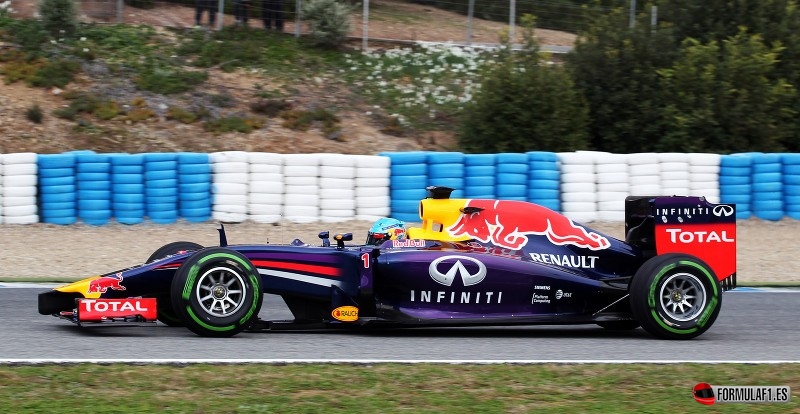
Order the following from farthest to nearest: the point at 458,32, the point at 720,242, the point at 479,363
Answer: the point at 458,32
the point at 720,242
the point at 479,363

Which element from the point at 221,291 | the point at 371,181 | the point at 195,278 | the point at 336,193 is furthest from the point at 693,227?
the point at 336,193

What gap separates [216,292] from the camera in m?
7.40

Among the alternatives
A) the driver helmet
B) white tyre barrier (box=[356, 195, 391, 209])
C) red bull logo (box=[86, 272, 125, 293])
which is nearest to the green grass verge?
red bull logo (box=[86, 272, 125, 293])

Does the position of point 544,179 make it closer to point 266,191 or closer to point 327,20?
point 266,191

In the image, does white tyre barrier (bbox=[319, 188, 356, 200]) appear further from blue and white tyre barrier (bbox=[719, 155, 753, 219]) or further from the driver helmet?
the driver helmet

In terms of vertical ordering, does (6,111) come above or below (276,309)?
above

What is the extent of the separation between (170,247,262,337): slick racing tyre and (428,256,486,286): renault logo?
134 centimetres

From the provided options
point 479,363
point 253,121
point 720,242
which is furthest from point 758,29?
point 479,363

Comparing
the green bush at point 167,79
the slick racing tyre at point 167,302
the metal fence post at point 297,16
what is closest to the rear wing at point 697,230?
the slick racing tyre at point 167,302

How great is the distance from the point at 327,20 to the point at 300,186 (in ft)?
25.7

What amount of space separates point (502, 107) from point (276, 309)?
32.2ft

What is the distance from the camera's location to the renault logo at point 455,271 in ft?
25.9

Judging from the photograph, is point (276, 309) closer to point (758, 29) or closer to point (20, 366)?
point (20, 366)

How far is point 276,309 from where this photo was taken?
962 centimetres
